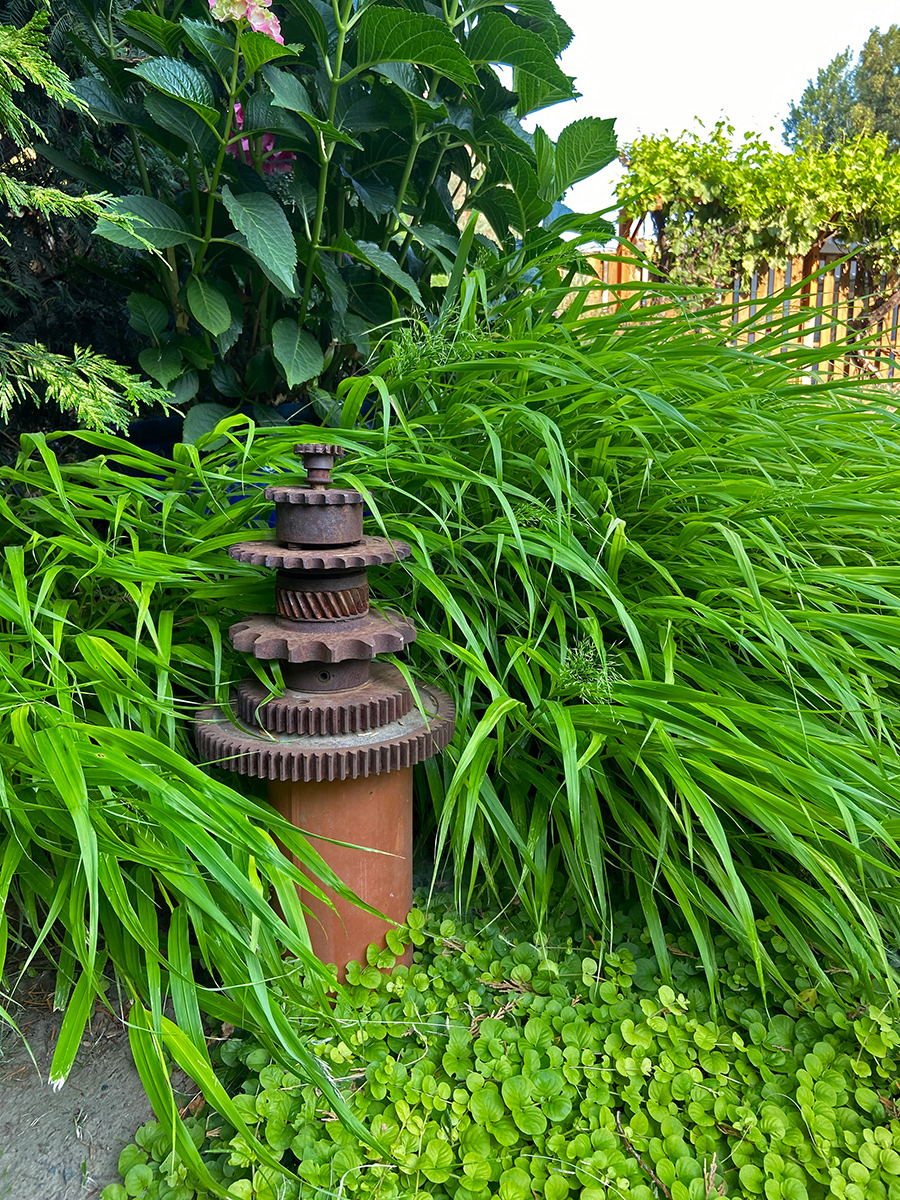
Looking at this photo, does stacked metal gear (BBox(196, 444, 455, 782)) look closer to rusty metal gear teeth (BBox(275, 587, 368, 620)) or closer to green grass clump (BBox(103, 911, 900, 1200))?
rusty metal gear teeth (BBox(275, 587, 368, 620))

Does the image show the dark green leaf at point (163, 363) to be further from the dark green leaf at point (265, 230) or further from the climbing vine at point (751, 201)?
the climbing vine at point (751, 201)

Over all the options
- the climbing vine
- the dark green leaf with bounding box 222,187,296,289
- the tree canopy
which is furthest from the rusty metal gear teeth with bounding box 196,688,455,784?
the tree canopy

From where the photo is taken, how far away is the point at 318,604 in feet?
3.66

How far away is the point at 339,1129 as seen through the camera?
3.12 feet

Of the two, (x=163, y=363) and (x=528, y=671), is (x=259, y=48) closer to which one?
(x=163, y=363)

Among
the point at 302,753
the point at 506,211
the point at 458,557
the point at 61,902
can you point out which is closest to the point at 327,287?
the point at 506,211

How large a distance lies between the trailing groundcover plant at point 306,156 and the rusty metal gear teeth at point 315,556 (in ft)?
1.86

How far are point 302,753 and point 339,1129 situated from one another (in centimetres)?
42

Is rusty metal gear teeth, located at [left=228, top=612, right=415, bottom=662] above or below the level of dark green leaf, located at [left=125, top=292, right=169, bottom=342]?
below

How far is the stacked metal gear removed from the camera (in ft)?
3.47

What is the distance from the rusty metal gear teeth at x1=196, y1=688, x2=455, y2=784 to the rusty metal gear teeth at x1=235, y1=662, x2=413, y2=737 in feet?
0.06

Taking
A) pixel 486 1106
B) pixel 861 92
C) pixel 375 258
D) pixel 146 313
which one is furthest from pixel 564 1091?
pixel 861 92

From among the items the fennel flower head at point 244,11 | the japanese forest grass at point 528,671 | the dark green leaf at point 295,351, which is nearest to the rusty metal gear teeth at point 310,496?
the japanese forest grass at point 528,671

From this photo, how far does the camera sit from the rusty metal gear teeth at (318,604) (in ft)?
3.66
